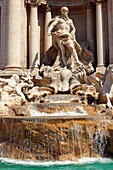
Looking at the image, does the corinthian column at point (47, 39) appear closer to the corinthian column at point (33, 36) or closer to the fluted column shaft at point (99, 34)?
the corinthian column at point (33, 36)

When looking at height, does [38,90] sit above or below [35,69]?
below

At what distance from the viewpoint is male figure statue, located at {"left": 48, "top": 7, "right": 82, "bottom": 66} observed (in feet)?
49.2

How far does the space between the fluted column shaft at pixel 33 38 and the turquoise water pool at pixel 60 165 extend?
8564mm

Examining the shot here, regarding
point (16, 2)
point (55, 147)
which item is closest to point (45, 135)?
point (55, 147)

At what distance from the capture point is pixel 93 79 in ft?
42.4

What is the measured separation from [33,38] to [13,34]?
122 cm

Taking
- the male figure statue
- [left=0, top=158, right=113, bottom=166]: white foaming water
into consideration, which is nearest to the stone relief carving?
the male figure statue

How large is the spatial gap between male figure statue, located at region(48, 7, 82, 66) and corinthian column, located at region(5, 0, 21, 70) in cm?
180

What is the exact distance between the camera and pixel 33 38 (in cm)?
1605

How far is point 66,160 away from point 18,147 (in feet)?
5.09

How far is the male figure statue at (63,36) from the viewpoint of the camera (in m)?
15.0

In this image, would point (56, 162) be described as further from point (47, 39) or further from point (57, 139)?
point (47, 39)

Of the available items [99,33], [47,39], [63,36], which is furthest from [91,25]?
[47,39]

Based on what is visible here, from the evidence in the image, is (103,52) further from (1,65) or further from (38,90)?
(1,65)
